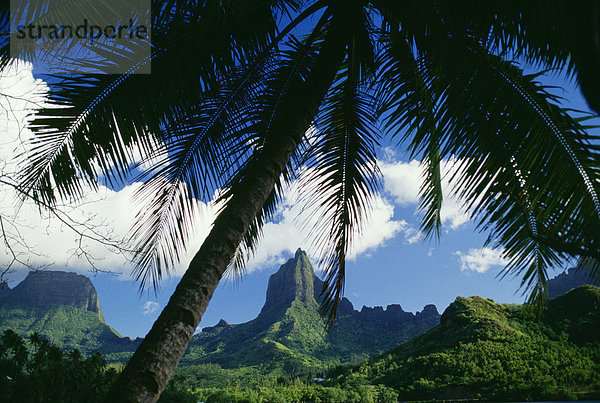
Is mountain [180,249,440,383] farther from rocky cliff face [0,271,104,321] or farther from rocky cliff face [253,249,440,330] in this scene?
rocky cliff face [0,271,104,321]

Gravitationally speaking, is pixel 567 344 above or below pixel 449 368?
above

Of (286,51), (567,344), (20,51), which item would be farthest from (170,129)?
(567,344)

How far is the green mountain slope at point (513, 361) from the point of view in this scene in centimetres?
4678

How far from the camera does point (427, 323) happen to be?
101 meters

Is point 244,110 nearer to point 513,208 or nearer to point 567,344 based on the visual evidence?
point 513,208

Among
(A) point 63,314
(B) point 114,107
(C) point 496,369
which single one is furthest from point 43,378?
(A) point 63,314

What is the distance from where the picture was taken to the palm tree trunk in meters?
1.51

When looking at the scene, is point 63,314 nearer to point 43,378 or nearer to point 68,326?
point 68,326

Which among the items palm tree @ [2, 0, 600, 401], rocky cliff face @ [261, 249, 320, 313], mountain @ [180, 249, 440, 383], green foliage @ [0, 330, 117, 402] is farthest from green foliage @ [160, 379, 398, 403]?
rocky cliff face @ [261, 249, 320, 313]

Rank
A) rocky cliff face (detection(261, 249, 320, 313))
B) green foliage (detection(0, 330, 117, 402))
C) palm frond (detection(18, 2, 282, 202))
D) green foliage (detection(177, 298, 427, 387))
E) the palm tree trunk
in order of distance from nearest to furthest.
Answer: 1. the palm tree trunk
2. palm frond (detection(18, 2, 282, 202))
3. green foliage (detection(0, 330, 117, 402))
4. green foliage (detection(177, 298, 427, 387))
5. rocky cliff face (detection(261, 249, 320, 313))

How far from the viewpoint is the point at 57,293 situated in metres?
108

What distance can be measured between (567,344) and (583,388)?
5564mm

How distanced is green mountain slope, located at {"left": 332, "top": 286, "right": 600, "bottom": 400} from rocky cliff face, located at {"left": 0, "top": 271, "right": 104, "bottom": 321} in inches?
3710

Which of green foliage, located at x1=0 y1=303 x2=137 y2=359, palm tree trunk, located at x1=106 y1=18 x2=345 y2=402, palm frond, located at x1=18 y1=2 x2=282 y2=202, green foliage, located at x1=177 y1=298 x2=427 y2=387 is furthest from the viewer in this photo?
green foliage, located at x1=0 y1=303 x2=137 y2=359
